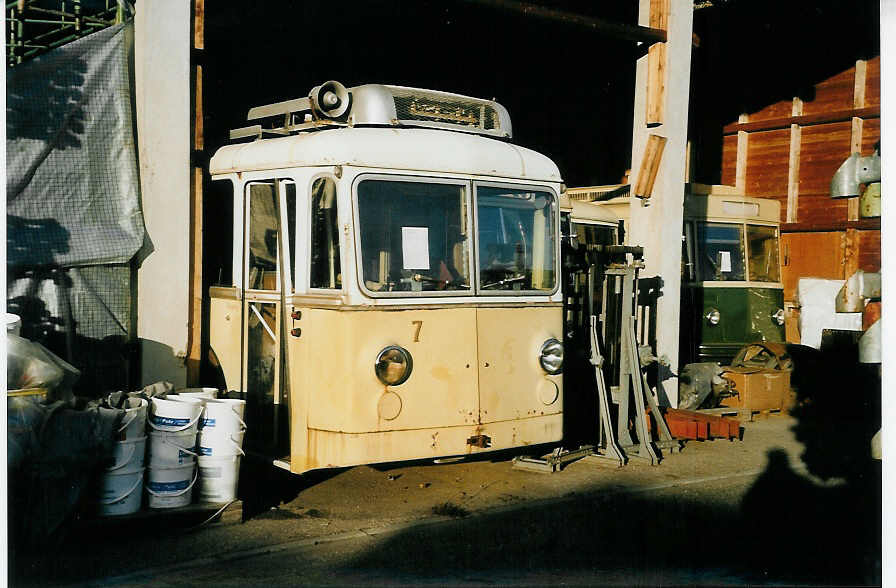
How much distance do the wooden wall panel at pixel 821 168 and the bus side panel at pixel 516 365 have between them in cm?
834

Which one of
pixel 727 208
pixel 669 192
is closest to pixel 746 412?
pixel 669 192

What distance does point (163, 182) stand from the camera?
6.41 meters

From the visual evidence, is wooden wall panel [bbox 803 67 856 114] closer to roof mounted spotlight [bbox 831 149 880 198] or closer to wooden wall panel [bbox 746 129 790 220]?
wooden wall panel [bbox 746 129 790 220]

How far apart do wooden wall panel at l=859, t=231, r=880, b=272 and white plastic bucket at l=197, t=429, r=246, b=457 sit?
10084mm

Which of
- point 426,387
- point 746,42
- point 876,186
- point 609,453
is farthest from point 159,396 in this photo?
point 746,42

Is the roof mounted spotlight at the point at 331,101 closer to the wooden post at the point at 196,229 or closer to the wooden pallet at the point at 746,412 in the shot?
the wooden post at the point at 196,229

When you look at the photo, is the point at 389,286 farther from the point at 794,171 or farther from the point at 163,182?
the point at 794,171

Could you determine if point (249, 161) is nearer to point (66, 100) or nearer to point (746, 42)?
point (66, 100)

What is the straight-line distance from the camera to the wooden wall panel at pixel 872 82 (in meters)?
13.0

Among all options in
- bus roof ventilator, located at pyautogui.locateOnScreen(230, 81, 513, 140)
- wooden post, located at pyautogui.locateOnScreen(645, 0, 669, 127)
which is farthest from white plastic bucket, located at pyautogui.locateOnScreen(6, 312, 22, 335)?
wooden post, located at pyautogui.locateOnScreen(645, 0, 669, 127)

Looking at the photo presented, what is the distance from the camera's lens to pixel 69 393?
17.7 feet

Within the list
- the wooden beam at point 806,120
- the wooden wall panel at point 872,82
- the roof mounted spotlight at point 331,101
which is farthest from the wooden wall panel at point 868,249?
the roof mounted spotlight at point 331,101

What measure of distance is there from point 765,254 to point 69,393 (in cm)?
870

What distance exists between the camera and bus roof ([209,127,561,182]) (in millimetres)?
5879
